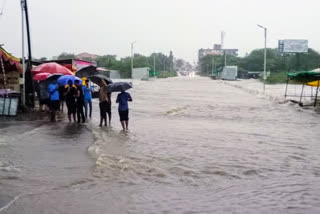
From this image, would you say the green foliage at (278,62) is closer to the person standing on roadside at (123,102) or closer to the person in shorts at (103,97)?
the person in shorts at (103,97)

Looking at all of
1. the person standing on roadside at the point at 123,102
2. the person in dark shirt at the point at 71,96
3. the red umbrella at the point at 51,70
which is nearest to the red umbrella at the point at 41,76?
the red umbrella at the point at 51,70

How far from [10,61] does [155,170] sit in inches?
485

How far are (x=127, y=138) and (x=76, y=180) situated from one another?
16.8 ft

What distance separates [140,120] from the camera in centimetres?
1772

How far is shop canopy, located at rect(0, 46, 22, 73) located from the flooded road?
4.08 metres

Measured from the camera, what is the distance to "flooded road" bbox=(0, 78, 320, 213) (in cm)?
601

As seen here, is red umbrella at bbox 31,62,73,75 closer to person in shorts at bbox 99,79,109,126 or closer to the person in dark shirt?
the person in dark shirt

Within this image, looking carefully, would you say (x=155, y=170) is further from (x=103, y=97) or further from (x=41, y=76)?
(x=41, y=76)

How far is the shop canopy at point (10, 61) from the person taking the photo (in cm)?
1752

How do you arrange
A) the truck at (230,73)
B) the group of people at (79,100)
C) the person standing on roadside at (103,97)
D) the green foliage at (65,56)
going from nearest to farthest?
1. the group of people at (79,100)
2. the person standing on roadside at (103,97)
3. the truck at (230,73)
4. the green foliage at (65,56)

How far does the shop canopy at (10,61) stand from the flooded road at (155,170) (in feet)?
13.4

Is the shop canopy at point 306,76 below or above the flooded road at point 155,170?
above

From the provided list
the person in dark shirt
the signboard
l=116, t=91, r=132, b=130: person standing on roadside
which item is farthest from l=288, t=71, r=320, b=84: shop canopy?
the signboard

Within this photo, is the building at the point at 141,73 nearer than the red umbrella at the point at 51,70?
No
